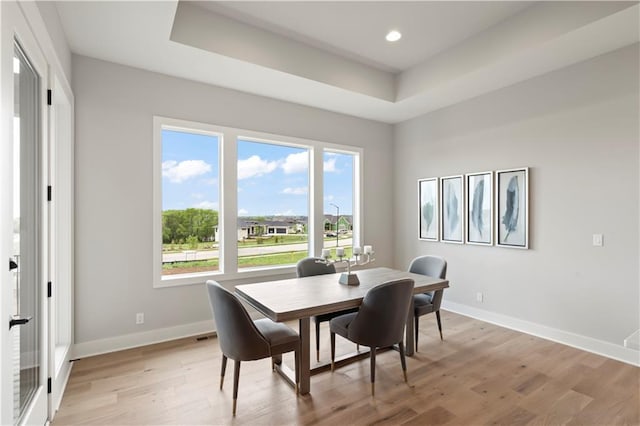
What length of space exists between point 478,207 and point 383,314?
2.60 metres

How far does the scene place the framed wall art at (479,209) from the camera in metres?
4.11

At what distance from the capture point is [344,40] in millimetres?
3537

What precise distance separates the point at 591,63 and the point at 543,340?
2.91 metres

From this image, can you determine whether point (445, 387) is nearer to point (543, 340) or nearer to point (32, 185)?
point (543, 340)

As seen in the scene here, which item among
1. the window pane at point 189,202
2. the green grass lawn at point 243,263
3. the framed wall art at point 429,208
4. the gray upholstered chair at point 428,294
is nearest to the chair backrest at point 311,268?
the green grass lawn at point 243,263

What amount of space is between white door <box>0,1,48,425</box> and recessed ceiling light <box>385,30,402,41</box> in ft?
Result: 9.78

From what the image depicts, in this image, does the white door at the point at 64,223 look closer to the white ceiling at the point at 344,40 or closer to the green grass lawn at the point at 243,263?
the white ceiling at the point at 344,40

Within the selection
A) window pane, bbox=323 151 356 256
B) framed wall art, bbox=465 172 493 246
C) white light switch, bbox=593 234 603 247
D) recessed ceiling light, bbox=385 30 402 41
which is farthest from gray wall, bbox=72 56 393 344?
white light switch, bbox=593 234 603 247

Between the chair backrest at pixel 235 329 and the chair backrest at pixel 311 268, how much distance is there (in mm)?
1321

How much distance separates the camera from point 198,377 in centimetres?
272

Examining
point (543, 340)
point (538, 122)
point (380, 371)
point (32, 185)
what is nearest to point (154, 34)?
point (32, 185)

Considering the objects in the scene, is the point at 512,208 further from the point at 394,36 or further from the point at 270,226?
the point at 270,226

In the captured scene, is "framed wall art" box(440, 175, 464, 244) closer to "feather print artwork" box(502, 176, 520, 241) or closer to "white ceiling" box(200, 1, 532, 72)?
"feather print artwork" box(502, 176, 520, 241)

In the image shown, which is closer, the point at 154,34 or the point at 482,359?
the point at 154,34
